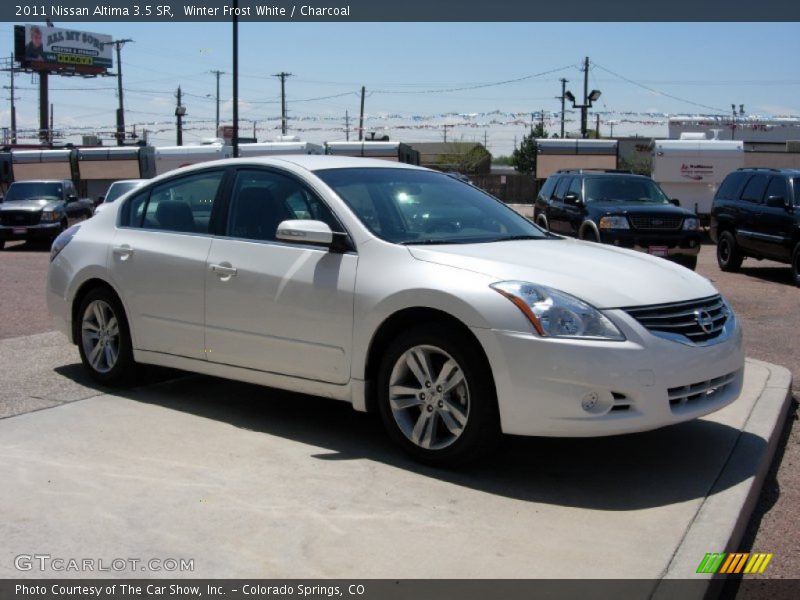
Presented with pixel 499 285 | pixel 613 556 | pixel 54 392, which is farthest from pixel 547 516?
pixel 54 392

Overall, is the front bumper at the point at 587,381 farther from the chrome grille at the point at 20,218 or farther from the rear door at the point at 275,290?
the chrome grille at the point at 20,218

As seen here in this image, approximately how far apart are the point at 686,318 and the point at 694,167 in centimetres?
2336

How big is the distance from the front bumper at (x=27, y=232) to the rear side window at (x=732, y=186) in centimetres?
1490

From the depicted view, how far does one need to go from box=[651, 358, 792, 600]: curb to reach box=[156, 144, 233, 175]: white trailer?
25.9 meters

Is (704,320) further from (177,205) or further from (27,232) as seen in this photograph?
(27,232)

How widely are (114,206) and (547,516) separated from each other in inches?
156

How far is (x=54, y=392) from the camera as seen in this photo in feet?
20.6

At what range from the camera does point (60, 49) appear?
244 ft

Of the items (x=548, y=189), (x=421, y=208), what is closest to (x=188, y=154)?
(x=548, y=189)

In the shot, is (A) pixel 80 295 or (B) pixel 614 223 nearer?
(A) pixel 80 295

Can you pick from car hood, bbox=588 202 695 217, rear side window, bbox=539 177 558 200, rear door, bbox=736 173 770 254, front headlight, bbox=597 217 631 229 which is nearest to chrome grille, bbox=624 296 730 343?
front headlight, bbox=597 217 631 229

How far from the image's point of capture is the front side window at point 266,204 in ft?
18.1

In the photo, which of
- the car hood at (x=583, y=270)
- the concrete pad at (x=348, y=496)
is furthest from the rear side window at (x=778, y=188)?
the car hood at (x=583, y=270)
